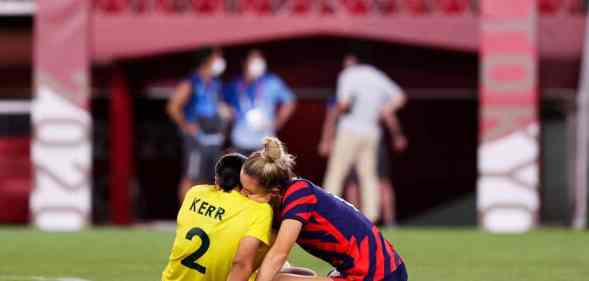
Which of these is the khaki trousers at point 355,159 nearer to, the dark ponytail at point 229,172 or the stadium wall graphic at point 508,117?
the stadium wall graphic at point 508,117

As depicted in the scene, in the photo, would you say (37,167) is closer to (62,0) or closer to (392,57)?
(62,0)

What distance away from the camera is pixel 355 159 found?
1534cm

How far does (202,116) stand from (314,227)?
8555 mm

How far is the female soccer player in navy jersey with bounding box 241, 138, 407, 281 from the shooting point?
23.0 ft

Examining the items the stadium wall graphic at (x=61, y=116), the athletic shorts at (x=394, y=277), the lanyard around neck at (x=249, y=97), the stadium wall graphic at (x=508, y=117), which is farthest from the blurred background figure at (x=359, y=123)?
the athletic shorts at (x=394, y=277)

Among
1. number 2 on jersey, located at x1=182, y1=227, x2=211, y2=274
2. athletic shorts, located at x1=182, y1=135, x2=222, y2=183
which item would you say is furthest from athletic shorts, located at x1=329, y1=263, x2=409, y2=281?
athletic shorts, located at x1=182, y1=135, x2=222, y2=183

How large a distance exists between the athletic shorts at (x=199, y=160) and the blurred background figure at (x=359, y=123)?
4.16 feet

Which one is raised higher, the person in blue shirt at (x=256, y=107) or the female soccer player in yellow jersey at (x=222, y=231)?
the female soccer player in yellow jersey at (x=222, y=231)

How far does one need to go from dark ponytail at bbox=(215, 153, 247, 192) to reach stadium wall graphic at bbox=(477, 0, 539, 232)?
9.11 m

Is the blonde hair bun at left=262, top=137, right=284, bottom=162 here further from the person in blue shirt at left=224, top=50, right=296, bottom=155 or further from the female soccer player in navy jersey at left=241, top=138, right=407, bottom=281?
the person in blue shirt at left=224, top=50, right=296, bottom=155

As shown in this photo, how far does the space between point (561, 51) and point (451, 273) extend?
7.20 m

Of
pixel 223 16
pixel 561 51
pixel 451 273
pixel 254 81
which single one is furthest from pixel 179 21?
pixel 451 273

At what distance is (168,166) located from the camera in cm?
1891

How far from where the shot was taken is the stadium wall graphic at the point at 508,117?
16.1 metres
